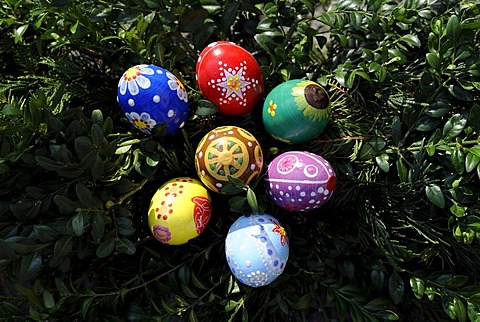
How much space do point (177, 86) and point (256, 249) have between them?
12.5 inches

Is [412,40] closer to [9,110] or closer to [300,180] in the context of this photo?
[300,180]

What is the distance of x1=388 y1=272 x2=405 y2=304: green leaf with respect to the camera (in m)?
1.01

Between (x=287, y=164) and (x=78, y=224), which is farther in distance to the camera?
(x=287, y=164)

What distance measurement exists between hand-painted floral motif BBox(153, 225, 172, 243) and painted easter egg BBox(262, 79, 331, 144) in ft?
0.87

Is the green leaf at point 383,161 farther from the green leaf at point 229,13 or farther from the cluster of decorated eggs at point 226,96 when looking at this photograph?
the green leaf at point 229,13

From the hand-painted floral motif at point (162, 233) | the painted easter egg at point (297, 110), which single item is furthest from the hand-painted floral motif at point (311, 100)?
the hand-painted floral motif at point (162, 233)

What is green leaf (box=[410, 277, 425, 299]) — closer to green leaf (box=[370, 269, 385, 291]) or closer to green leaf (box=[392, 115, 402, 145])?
green leaf (box=[370, 269, 385, 291])

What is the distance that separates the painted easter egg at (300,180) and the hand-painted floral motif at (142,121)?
0.23 meters

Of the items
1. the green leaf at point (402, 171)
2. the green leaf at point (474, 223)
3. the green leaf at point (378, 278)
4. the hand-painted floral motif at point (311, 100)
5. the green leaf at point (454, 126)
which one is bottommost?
the green leaf at point (378, 278)

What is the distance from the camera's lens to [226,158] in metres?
0.92

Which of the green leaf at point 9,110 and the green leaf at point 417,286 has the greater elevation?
the green leaf at point 9,110

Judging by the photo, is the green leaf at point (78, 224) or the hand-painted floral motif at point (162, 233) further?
the hand-painted floral motif at point (162, 233)

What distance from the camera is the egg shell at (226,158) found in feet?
3.04

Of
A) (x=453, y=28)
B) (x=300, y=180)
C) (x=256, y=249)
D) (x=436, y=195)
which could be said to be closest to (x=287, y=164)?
(x=300, y=180)
